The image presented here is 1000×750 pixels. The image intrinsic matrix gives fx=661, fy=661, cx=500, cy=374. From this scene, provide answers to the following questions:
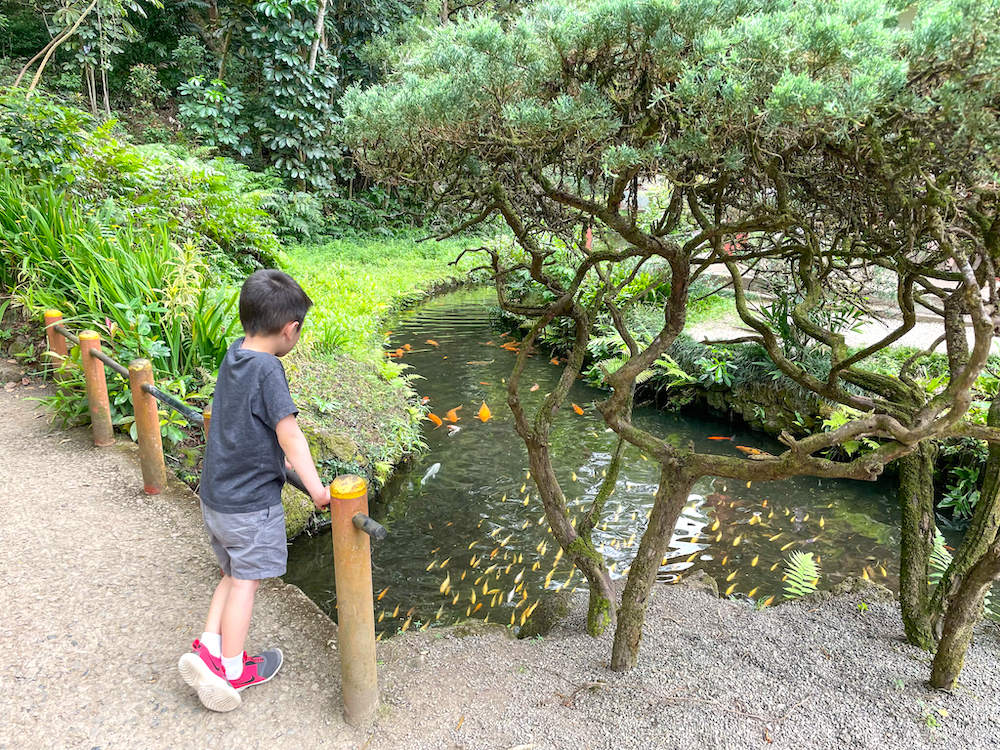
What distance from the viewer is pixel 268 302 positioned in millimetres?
2340

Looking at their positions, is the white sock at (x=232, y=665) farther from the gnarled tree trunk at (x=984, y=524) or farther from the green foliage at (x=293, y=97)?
the green foliage at (x=293, y=97)

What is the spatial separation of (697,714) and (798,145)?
211 cm

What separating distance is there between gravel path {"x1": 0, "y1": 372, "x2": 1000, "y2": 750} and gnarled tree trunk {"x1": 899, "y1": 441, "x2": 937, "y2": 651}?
13 cm

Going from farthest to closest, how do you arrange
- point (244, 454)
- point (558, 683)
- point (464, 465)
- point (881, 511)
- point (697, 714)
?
point (464, 465) → point (881, 511) → point (558, 683) → point (697, 714) → point (244, 454)

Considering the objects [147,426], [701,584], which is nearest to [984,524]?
[701,584]

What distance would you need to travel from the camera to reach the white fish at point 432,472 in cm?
606

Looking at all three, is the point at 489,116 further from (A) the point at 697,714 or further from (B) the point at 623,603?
(A) the point at 697,714

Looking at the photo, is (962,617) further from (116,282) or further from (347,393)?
(116,282)

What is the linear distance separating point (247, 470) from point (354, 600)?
0.62 m

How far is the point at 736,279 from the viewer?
10.1 ft

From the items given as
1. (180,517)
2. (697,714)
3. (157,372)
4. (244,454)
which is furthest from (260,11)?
(697,714)

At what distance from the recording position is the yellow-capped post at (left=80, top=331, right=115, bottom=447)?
437cm

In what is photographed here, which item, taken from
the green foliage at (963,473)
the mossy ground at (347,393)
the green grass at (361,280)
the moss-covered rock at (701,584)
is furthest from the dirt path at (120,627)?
the green foliage at (963,473)

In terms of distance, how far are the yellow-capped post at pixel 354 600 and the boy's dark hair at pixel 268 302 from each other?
0.61 m
